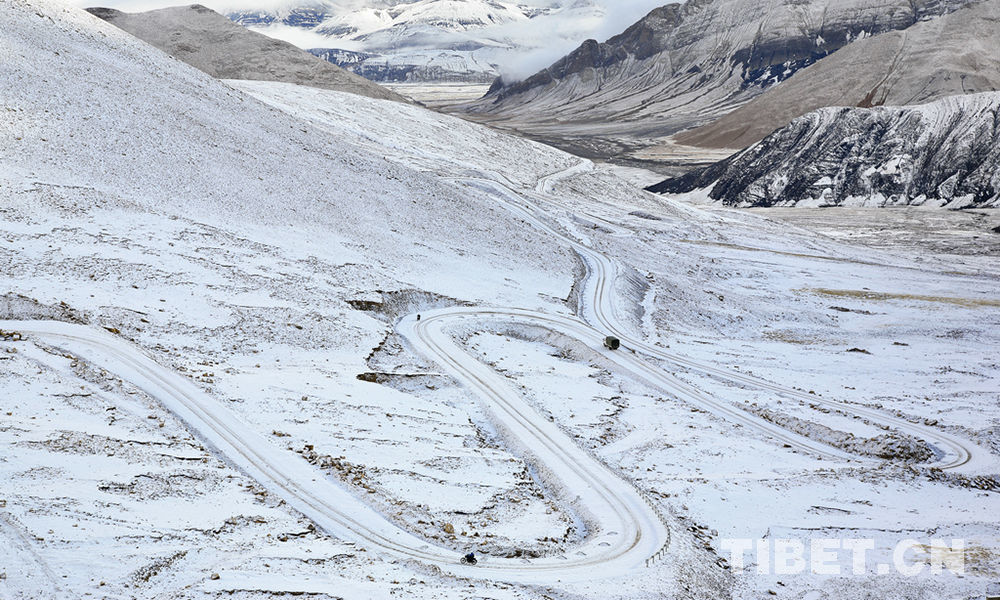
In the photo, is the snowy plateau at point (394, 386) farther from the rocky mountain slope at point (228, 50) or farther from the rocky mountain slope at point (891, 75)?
the rocky mountain slope at point (891, 75)

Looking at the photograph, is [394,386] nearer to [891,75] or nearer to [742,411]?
[742,411]

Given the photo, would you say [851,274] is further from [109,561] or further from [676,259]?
[109,561]

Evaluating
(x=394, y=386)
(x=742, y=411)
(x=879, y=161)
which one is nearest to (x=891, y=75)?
(x=879, y=161)

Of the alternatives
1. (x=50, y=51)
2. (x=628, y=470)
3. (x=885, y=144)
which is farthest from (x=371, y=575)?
(x=885, y=144)

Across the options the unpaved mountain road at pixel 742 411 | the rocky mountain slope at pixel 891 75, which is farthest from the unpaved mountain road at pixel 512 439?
Answer: the rocky mountain slope at pixel 891 75

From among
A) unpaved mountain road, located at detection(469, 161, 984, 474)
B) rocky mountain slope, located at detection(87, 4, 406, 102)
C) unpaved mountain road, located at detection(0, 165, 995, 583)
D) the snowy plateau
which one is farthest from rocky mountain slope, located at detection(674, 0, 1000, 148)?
unpaved mountain road, located at detection(0, 165, 995, 583)

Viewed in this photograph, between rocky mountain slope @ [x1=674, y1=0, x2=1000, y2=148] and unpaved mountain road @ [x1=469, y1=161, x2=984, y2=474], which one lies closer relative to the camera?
unpaved mountain road @ [x1=469, y1=161, x2=984, y2=474]

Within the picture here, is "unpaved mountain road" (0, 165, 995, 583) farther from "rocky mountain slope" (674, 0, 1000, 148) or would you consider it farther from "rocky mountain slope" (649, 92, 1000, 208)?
"rocky mountain slope" (674, 0, 1000, 148)
